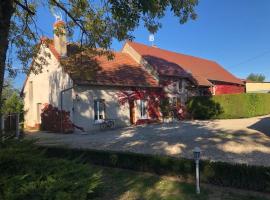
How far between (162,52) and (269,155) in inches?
1134

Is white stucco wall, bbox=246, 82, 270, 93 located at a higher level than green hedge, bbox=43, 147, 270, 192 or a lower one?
higher

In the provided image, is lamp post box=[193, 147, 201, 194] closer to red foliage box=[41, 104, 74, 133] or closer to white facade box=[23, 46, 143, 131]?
white facade box=[23, 46, 143, 131]

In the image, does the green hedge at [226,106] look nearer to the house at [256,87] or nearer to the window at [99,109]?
the window at [99,109]

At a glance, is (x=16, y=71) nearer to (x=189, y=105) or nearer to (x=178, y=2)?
(x=178, y=2)

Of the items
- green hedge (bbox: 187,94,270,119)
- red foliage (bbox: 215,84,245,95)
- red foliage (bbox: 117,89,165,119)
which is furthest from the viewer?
red foliage (bbox: 215,84,245,95)

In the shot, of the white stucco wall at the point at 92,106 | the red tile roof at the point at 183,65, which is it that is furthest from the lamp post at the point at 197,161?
the red tile roof at the point at 183,65

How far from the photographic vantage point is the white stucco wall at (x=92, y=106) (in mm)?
24750

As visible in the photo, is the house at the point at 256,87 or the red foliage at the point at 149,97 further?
the house at the point at 256,87

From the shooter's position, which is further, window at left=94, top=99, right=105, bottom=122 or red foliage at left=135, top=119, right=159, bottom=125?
red foliage at left=135, top=119, right=159, bottom=125

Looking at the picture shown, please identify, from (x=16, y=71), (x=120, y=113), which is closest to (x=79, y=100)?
(x=120, y=113)

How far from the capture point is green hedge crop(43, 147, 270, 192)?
324 inches

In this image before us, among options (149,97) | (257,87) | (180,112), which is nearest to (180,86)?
(180,112)

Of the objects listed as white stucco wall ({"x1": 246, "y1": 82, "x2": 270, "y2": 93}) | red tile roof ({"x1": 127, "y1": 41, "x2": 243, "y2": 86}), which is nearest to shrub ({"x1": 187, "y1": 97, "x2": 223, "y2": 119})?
red tile roof ({"x1": 127, "y1": 41, "x2": 243, "y2": 86})

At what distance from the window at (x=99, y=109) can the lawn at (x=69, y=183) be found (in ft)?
52.6
